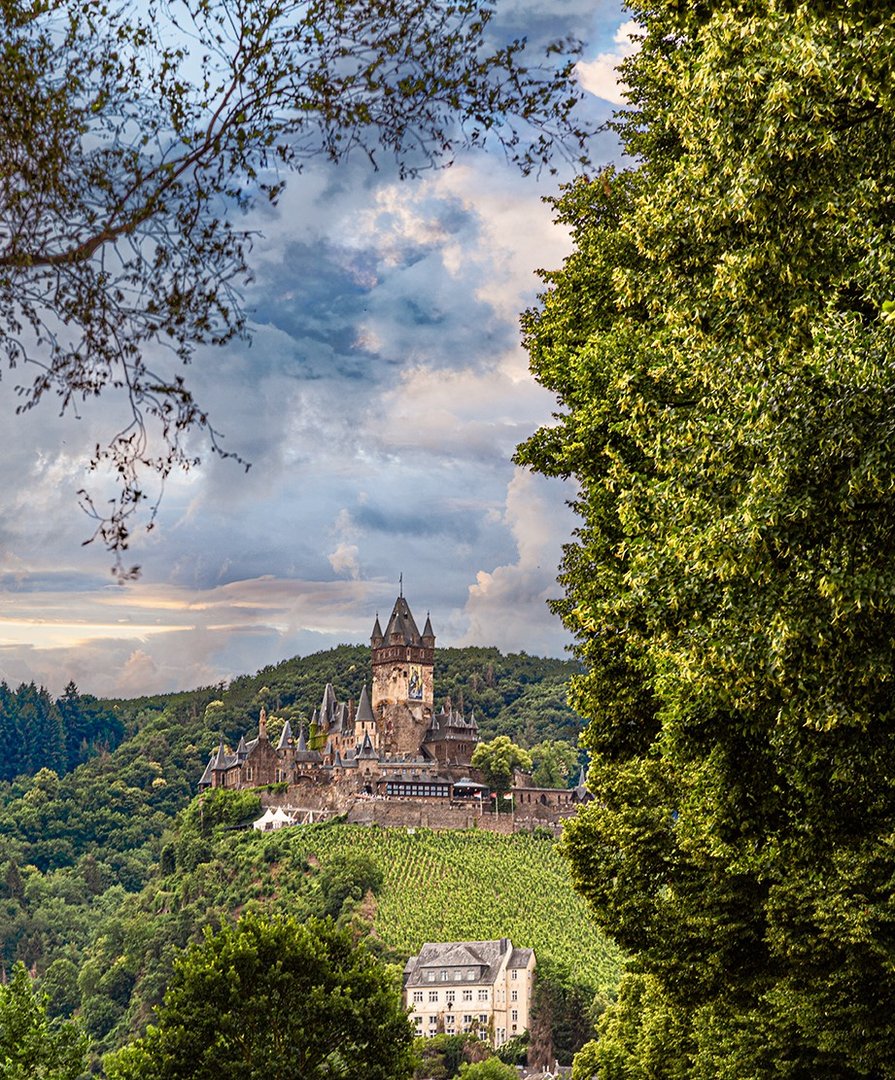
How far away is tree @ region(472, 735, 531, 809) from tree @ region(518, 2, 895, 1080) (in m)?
94.0

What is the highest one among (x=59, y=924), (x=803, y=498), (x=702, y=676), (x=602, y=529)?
(x=602, y=529)

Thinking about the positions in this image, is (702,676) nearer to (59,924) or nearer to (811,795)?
(811,795)

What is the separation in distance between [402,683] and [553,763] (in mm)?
20761

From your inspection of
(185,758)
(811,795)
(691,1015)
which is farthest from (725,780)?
(185,758)

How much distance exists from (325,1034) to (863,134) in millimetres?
21125

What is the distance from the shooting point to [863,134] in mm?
11758

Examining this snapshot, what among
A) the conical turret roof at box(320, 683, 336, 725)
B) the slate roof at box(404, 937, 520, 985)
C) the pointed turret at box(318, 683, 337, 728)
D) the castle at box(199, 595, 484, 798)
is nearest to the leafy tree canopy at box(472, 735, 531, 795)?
the castle at box(199, 595, 484, 798)

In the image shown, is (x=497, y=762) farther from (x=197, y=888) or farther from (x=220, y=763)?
(x=220, y=763)

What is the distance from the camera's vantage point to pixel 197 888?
99625 millimetres

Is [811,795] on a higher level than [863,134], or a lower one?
lower

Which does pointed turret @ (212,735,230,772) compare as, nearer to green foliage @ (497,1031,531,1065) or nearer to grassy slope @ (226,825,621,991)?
grassy slope @ (226,825,621,991)

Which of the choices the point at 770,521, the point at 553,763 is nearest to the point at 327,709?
the point at 553,763

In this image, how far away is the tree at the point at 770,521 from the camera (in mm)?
10867

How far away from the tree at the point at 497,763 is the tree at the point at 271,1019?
8361 cm
